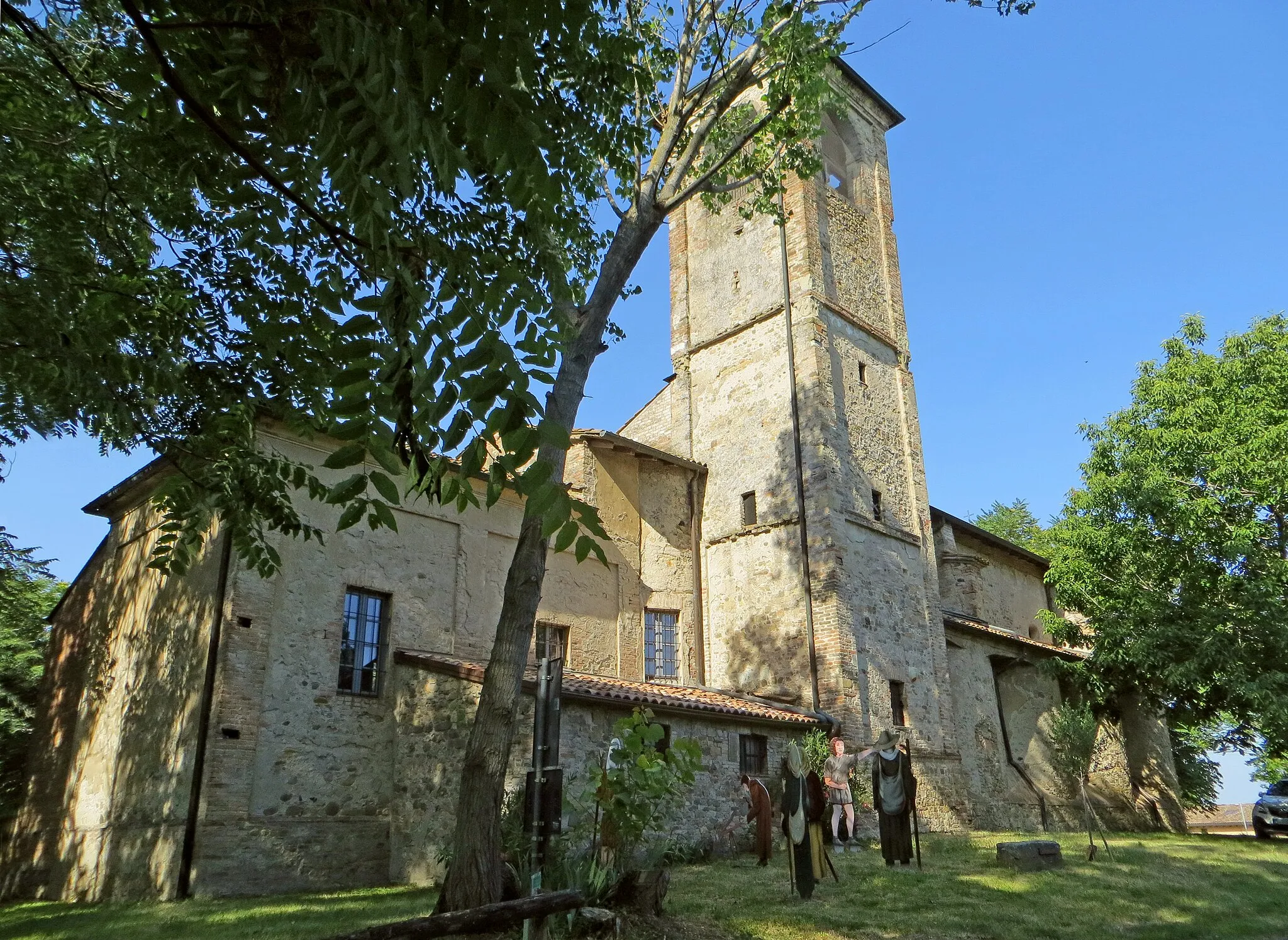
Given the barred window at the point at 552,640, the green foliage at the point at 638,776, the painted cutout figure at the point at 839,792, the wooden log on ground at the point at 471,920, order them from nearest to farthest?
the wooden log on ground at the point at 471,920 < the green foliage at the point at 638,776 < the painted cutout figure at the point at 839,792 < the barred window at the point at 552,640

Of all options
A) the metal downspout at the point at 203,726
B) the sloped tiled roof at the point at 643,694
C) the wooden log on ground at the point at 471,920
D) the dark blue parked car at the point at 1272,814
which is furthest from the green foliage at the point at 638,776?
the dark blue parked car at the point at 1272,814

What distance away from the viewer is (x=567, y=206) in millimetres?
8375

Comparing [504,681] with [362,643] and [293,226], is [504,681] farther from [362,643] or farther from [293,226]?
[362,643]

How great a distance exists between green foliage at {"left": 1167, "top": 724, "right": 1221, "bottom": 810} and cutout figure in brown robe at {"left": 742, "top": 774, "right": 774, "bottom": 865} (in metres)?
17.2

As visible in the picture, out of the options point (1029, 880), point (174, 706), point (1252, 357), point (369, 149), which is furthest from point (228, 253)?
point (1252, 357)

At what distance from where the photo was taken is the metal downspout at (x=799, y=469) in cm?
1675

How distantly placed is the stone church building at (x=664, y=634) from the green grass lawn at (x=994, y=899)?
337 centimetres

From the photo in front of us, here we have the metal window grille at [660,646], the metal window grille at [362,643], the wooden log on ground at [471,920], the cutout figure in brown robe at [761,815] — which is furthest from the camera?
the metal window grille at [660,646]

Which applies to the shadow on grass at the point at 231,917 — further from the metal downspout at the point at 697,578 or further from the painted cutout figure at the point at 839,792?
the metal downspout at the point at 697,578

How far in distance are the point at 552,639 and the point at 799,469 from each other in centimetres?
618

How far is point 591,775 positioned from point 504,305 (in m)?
5.35

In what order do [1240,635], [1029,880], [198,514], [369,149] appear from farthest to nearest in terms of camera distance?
[1240,635] < [1029,880] < [198,514] < [369,149]

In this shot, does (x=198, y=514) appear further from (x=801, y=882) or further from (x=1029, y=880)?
(x=1029, y=880)

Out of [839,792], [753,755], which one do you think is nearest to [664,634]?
[753,755]
